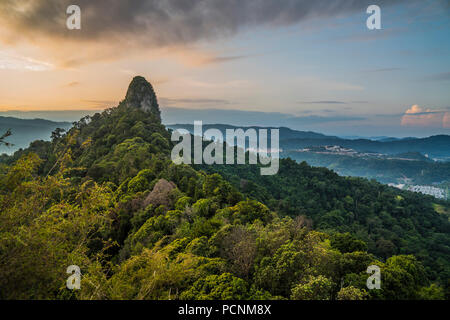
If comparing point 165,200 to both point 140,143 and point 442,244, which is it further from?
point 442,244

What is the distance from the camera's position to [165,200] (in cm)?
2208

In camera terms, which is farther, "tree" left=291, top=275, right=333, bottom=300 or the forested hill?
"tree" left=291, top=275, right=333, bottom=300

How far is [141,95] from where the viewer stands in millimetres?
84812

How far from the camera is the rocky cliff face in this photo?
83.6 meters

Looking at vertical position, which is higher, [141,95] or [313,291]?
[141,95]

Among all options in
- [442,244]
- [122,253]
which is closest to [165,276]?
[122,253]
